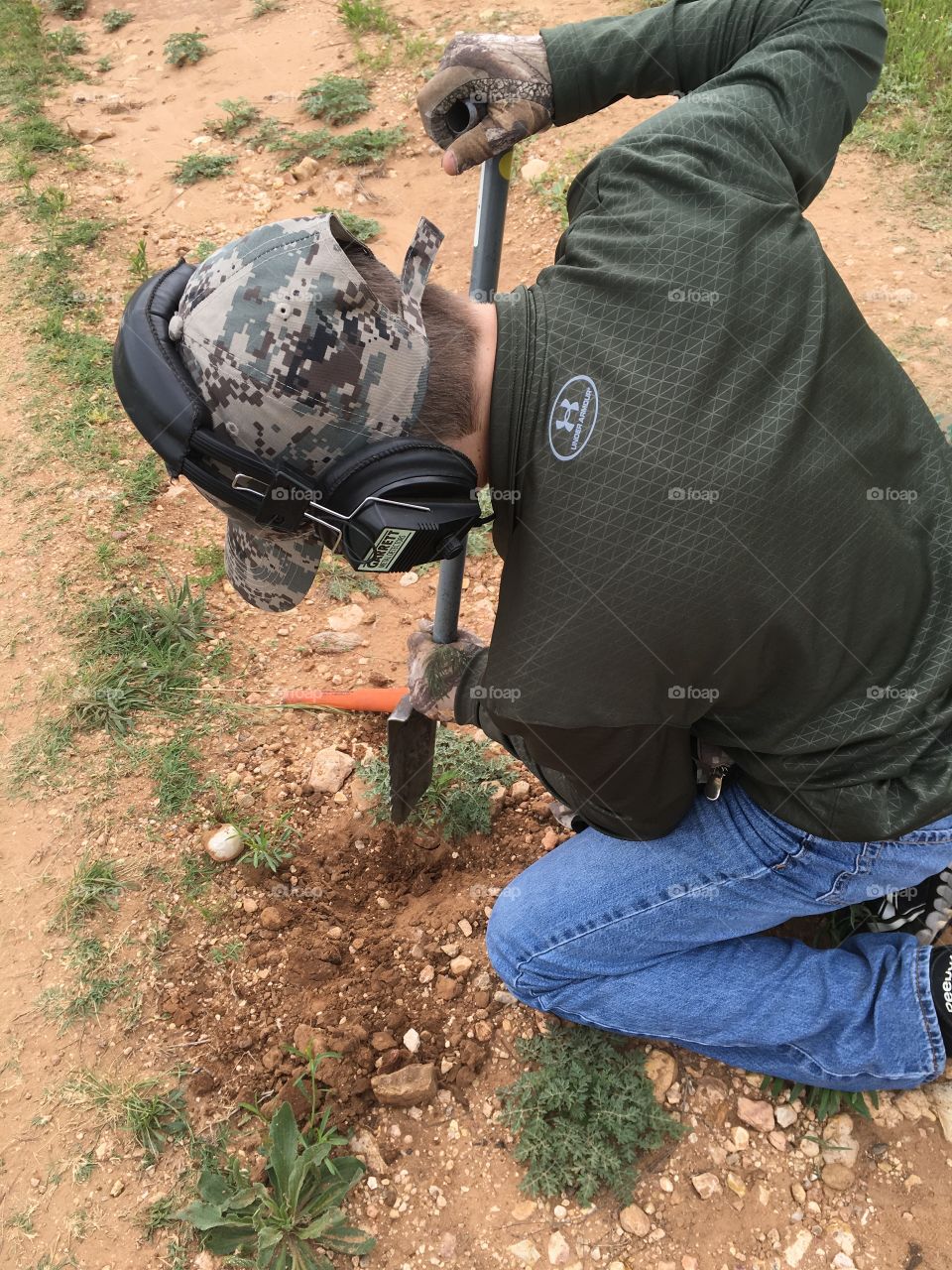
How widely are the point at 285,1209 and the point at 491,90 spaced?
84.4 inches

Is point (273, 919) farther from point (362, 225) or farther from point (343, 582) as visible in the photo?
point (362, 225)

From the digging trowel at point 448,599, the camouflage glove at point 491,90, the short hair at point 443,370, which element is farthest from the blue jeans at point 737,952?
the camouflage glove at point 491,90

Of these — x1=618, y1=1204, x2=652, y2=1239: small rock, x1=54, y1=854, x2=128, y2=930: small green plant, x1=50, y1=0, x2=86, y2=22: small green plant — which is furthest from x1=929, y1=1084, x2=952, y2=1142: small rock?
x1=50, y1=0, x2=86, y2=22: small green plant

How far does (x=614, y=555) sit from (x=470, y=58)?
1.07 m

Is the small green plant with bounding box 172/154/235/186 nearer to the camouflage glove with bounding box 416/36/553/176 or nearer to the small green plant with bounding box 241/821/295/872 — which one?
the camouflage glove with bounding box 416/36/553/176

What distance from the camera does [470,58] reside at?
1.83 metres

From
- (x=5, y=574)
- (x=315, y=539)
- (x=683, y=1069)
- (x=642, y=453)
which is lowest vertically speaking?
(x=683, y=1069)

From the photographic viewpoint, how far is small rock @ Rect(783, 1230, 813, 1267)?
1.85 meters

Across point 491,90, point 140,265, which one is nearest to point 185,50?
point 140,265

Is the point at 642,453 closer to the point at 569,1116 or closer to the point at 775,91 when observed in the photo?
the point at 775,91

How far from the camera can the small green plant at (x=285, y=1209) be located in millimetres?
1818

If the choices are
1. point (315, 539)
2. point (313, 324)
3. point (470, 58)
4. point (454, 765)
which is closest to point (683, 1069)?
point (454, 765)

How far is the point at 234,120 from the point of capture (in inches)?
195

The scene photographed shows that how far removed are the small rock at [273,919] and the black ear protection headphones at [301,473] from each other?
123 centimetres
